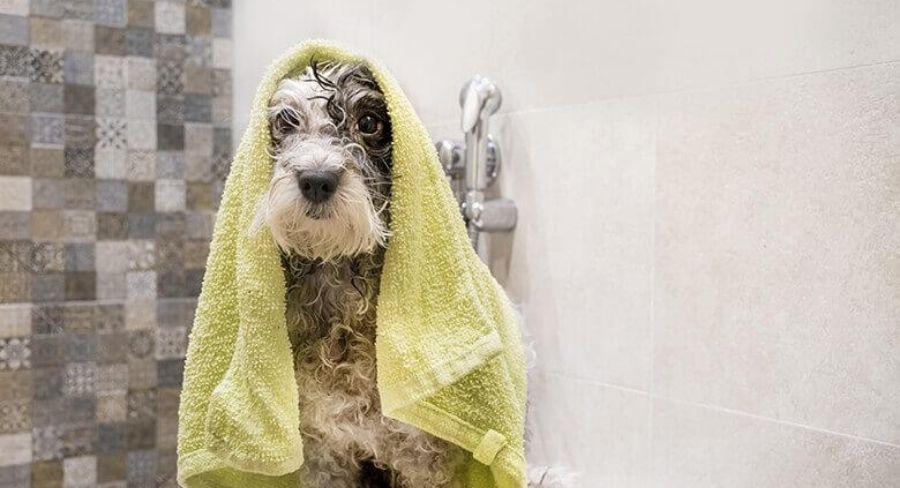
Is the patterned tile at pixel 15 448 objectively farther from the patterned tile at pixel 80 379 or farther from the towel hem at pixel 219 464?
the towel hem at pixel 219 464

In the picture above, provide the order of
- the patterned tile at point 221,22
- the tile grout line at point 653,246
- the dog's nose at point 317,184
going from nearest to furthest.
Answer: the dog's nose at point 317,184
the tile grout line at point 653,246
the patterned tile at point 221,22

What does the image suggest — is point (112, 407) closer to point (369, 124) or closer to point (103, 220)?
point (103, 220)

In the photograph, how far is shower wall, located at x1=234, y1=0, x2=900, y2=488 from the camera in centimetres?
82

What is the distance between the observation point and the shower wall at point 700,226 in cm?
82

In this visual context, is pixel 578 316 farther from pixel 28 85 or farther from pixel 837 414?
pixel 28 85

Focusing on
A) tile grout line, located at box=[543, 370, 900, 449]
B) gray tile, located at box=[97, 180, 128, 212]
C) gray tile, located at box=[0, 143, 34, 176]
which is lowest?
tile grout line, located at box=[543, 370, 900, 449]

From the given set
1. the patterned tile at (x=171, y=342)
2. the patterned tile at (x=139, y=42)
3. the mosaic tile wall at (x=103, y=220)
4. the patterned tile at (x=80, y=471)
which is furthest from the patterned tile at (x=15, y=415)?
the patterned tile at (x=139, y=42)

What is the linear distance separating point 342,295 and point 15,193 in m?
1.11

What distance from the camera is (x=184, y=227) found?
1833 mm

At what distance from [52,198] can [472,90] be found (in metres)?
0.95

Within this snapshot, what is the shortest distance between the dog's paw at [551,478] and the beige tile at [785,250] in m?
0.16

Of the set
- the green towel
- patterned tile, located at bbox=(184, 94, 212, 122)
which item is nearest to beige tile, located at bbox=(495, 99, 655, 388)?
the green towel

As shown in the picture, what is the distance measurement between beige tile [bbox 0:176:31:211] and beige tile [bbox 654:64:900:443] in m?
1.23

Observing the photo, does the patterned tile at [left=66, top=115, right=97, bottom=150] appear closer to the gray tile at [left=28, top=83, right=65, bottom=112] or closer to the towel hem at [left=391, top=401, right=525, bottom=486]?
the gray tile at [left=28, top=83, right=65, bottom=112]
